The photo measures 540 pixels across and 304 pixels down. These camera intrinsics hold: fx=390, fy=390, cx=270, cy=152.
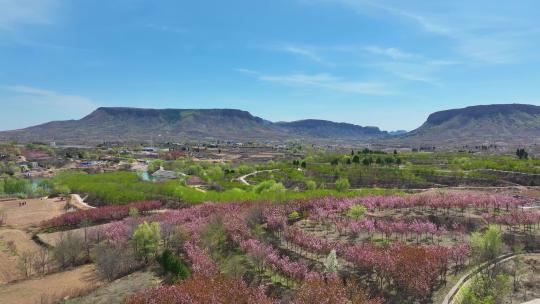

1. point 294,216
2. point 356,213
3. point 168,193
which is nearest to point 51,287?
Answer: point 294,216

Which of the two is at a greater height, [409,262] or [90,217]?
[409,262]

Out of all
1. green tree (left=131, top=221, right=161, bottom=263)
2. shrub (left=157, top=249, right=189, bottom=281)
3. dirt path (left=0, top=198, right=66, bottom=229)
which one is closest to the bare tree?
green tree (left=131, top=221, right=161, bottom=263)

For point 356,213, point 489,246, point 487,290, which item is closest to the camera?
point 487,290

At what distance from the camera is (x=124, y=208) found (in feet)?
182

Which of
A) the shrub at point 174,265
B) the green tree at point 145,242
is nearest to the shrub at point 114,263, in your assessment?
the green tree at point 145,242

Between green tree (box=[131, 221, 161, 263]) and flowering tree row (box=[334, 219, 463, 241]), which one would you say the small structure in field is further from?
flowering tree row (box=[334, 219, 463, 241])

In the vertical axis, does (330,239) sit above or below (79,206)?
above

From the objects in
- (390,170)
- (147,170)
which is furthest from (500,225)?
(147,170)

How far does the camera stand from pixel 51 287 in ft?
99.4

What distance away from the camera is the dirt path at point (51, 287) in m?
27.9

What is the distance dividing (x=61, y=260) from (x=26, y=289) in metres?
5.57

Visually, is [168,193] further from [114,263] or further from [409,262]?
[409,262]

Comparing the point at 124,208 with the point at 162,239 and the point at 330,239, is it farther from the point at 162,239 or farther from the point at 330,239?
the point at 330,239

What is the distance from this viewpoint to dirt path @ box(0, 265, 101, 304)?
1097 inches
